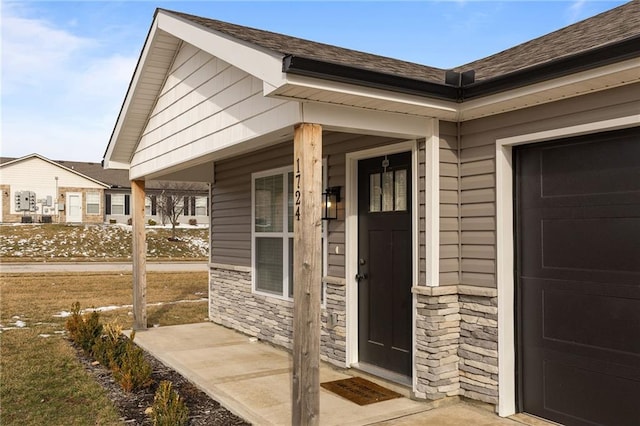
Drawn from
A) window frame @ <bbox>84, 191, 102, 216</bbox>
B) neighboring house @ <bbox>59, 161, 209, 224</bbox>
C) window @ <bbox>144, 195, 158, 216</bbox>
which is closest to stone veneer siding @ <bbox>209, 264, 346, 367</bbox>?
neighboring house @ <bbox>59, 161, 209, 224</bbox>

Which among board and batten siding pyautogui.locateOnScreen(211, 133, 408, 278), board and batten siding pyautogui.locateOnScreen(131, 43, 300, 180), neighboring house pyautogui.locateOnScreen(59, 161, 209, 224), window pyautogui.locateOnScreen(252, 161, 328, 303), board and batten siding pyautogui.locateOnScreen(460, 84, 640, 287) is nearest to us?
board and batten siding pyautogui.locateOnScreen(460, 84, 640, 287)

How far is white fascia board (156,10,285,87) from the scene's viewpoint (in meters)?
3.57

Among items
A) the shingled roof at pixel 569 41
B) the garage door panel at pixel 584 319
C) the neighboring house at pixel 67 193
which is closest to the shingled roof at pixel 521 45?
the shingled roof at pixel 569 41

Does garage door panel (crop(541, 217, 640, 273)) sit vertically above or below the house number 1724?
below

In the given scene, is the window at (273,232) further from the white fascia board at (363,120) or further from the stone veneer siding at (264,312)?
the white fascia board at (363,120)

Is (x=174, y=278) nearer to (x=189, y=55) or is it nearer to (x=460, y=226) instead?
(x=189, y=55)

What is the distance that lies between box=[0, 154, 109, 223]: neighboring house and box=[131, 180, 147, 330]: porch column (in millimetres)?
27022

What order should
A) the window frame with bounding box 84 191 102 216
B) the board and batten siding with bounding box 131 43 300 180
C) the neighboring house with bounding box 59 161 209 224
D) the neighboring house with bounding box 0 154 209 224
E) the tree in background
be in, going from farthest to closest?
1. the window frame with bounding box 84 191 102 216
2. the neighboring house with bounding box 59 161 209 224
3. the neighboring house with bounding box 0 154 209 224
4. the tree in background
5. the board and batten siding with bounding box 131 43 300 180

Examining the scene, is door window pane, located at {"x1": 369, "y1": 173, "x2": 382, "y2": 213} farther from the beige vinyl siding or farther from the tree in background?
the tree in background

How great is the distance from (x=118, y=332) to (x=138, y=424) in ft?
7.11

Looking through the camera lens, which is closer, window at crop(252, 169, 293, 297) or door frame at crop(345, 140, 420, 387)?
door frame at crop(345, 140, 420, 387)

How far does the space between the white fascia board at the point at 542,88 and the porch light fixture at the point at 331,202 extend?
1.66 metres

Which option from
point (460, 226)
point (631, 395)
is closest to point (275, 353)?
point (460, 226)

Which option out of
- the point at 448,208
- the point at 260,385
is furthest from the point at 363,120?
the point at 260,385
